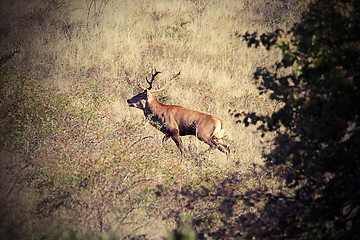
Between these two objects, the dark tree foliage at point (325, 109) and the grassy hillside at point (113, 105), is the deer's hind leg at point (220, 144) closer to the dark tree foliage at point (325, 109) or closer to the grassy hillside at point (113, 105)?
the grassy hillside at point (113, 105)

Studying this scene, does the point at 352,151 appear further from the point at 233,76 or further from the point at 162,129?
the point at 233,76

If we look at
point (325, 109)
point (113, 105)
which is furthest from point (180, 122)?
point (325, 109)

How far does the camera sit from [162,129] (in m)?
11.8

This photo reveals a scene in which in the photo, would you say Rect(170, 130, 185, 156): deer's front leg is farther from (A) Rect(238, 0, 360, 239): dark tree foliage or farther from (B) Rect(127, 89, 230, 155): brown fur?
(A) Rect(238, 0, 360, 239): dark tree foliage

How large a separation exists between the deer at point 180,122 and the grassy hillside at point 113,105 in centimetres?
32

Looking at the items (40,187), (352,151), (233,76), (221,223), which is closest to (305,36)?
(352,151)

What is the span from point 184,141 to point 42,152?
4287mm

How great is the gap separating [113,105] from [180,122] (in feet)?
7.79

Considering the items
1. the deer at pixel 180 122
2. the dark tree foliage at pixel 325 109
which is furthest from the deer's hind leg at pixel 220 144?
the dark tree foliage at pixel 325 109

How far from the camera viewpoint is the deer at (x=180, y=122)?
36.8ft

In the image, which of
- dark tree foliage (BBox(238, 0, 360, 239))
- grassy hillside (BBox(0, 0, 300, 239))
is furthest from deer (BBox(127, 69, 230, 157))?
dark tree foliage (BBox(238, 0, 360, 239))

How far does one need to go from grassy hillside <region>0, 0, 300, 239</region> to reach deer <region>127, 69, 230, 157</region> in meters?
0.32

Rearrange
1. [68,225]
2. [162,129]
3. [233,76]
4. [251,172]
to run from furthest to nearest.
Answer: [233,76]
[162,129]
[251,172]
[68,225]

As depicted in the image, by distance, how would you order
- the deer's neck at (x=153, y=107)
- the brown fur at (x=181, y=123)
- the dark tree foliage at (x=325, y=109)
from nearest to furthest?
the dark tree foliage at (x=325, y=109)
the brown fur at (x=181, y=123)
the deer's neck at (x=153, y=107)
